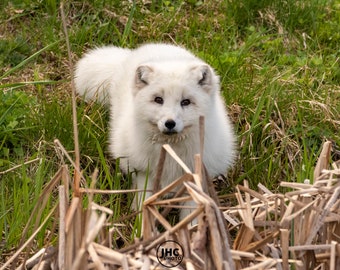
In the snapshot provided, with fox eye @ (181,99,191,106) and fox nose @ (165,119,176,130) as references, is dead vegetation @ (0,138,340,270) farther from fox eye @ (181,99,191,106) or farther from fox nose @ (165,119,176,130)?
fox eye @ (181,99,191,106)

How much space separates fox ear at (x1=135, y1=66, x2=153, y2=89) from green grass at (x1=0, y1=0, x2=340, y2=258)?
44 cm

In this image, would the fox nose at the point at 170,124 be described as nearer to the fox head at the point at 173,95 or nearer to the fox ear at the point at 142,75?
the fox head at the point at 173,95

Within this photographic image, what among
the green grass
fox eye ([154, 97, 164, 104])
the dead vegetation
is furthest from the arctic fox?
the dead vegetation

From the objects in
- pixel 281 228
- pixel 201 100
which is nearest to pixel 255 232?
pixel 281 228

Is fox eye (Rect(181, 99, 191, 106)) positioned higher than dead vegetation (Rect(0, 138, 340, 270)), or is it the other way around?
fox eye (Rect(181, 99, 191, 106))

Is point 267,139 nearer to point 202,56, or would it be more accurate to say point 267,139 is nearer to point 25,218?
point 202,56

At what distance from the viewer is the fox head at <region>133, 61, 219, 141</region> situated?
4.63 metres

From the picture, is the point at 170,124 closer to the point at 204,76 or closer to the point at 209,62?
the point at 204,76

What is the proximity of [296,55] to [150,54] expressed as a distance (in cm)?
148

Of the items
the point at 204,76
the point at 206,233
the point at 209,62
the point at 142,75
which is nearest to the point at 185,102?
the point at 204,76

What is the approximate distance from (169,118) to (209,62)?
149 centimetres

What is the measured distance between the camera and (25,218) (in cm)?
392

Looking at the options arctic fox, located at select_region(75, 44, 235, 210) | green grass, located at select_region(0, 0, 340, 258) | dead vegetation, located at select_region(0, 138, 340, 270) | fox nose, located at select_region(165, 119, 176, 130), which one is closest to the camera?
dead vegetation, located at select_region(0, 138, 340, 270)

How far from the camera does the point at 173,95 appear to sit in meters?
4.67
